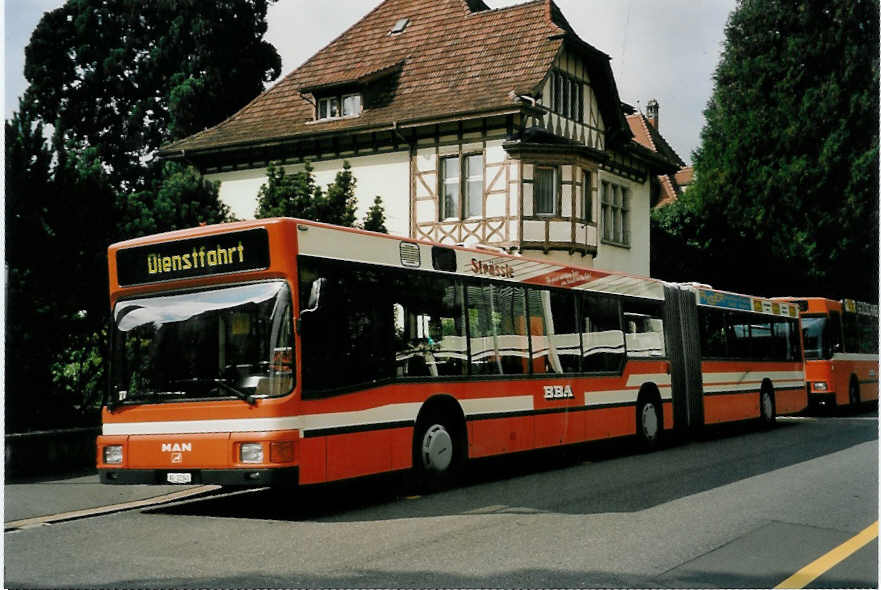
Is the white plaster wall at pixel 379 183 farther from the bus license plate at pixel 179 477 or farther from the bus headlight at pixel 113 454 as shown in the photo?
the bus license plate at pixel 179 477

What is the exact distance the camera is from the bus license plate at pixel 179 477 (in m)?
9.44

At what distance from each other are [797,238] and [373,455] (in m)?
25.3

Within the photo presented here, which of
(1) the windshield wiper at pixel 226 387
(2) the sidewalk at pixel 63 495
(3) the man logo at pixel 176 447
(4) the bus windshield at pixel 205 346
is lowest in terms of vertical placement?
(2) the sidewalk at pixel 63 495

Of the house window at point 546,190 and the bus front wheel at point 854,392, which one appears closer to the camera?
the bus front wheel at point 854,392

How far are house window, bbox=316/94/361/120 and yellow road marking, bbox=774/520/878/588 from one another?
73.2ft

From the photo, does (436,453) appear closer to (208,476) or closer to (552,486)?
(552,486)

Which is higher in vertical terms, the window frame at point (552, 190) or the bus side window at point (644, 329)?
the window frame at point (552, 190)

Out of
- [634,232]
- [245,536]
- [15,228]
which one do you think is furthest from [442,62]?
[245,536]

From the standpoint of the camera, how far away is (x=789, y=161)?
3084cm

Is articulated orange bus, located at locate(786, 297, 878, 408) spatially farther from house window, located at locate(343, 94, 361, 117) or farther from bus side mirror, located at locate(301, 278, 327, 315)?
bus side mirror, located at locate(301, 278, 327, 315)

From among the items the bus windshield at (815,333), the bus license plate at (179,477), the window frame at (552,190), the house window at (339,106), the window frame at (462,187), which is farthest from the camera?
the house window at (339,106)

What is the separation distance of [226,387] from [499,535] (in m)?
2.73

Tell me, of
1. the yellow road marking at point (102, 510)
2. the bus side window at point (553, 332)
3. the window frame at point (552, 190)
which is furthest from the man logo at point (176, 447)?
the window frame at point (552, 190)

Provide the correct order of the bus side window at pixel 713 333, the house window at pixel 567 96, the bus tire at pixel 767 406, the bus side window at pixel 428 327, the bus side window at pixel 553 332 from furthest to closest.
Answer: the house window at pixel 567 96 < the bus tire at pixel 767 406 < the bus side window at pixel 713 333 < the bus side window at pixel 553 332 < the bus side window at pixel 428 327
